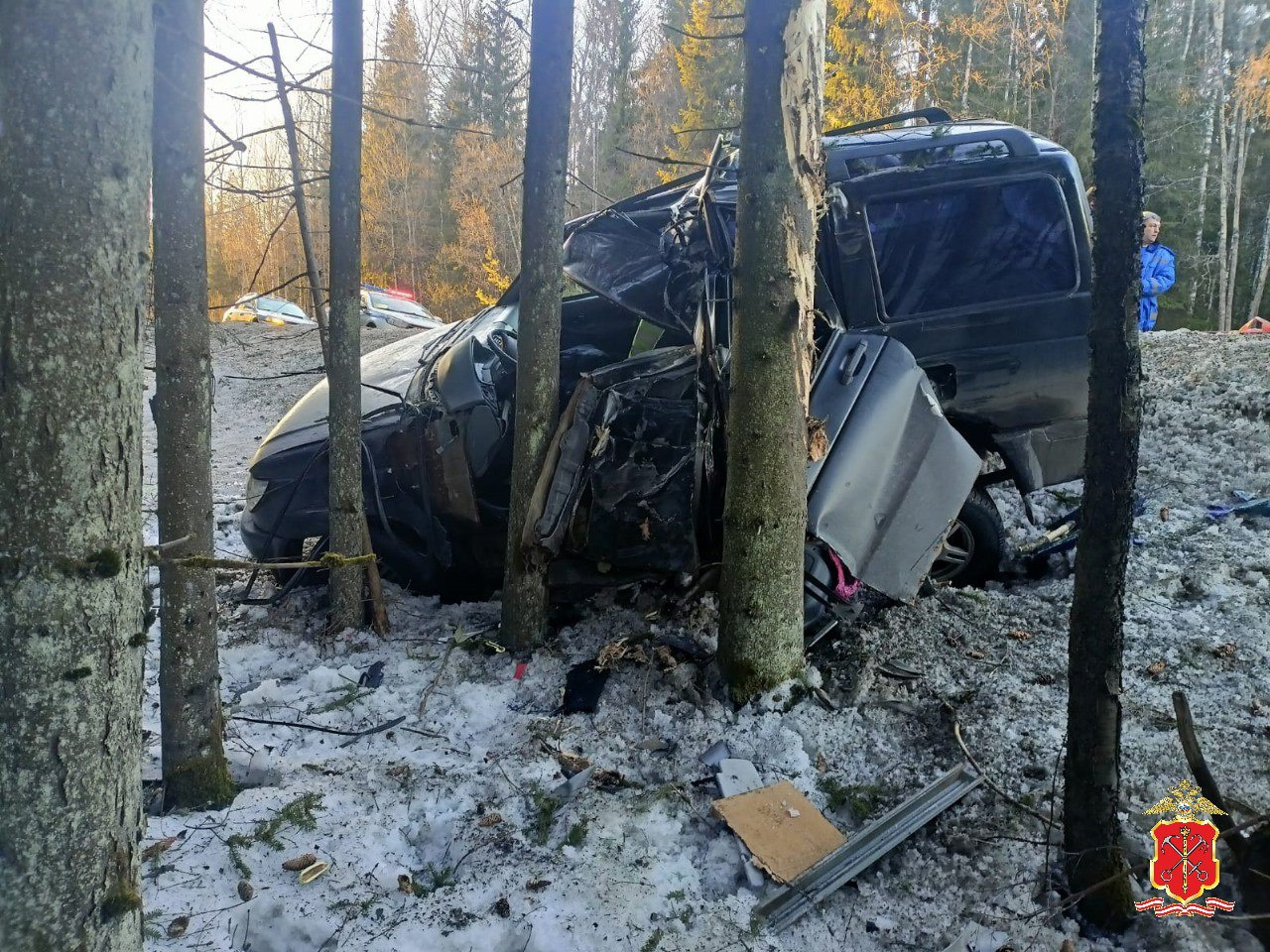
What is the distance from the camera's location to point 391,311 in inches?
688

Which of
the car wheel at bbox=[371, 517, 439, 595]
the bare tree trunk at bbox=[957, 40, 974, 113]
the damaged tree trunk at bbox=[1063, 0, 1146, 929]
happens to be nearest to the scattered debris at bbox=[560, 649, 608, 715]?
the car wheel at bbox=[371, 517, 439, 595]

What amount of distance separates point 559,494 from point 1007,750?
2066mm

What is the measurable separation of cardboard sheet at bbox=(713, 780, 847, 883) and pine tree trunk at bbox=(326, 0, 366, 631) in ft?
7.75

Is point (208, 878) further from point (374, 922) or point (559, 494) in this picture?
point (559, 494)

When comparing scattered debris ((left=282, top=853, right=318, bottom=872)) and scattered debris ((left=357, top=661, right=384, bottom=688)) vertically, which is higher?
scattered debris ((left=357, top=661, right=384, bottom=688))

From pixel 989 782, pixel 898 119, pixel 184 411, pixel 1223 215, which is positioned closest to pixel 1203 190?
pixel 1223 215

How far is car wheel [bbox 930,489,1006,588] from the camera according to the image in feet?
15.0

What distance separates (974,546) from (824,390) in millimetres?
1541

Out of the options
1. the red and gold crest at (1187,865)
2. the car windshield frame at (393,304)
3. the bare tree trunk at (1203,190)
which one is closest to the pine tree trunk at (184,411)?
the red and gold crest at (1187,865)

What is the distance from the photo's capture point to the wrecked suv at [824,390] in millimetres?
3760

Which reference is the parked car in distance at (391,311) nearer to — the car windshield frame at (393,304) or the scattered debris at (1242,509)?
the car windshield frame at (393,304)

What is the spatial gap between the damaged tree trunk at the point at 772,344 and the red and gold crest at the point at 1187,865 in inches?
54.7

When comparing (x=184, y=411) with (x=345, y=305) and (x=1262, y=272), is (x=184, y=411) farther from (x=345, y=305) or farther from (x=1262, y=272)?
(x=1262, y=272)

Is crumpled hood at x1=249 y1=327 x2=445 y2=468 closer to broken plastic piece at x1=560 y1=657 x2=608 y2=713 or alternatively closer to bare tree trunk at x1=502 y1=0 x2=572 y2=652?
bare tree trunk at x1=502 y1=0 x2=572 y2=652
